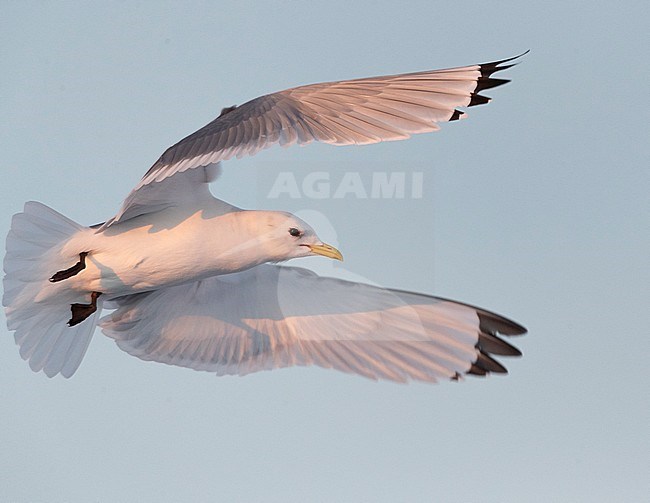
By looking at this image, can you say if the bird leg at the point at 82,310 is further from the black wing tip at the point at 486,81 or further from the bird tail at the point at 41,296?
the black wing tip at the point at 486,81

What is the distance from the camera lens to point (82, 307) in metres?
3.17

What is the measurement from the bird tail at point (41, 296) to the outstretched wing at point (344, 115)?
0.52 meters

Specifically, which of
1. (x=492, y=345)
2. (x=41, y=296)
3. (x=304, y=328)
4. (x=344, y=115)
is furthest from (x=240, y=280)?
(x=344, y=115)

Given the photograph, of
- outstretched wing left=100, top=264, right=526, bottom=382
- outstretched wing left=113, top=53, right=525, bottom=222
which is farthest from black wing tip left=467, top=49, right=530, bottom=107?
outstretched wing left=100, top=264, right=526, bottom=382

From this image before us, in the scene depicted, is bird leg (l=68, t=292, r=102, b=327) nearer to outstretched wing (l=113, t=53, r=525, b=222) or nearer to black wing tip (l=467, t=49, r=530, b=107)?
outstretched wing (l=113, t=53, r=525, b=222)

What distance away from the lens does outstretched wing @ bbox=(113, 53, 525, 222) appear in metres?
2.50

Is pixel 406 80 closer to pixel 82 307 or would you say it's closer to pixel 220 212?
pixel 220 212

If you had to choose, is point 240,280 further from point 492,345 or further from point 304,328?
point 492,345

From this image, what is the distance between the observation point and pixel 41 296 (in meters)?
3.11

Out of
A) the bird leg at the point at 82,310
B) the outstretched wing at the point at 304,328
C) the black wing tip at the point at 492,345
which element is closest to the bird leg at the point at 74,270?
the bird leg at the point at 82,310

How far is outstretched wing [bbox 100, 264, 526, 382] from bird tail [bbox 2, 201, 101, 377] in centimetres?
15

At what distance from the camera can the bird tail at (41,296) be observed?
9.91 feet

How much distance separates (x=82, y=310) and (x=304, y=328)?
706 millimetres

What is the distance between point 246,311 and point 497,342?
860 mm
